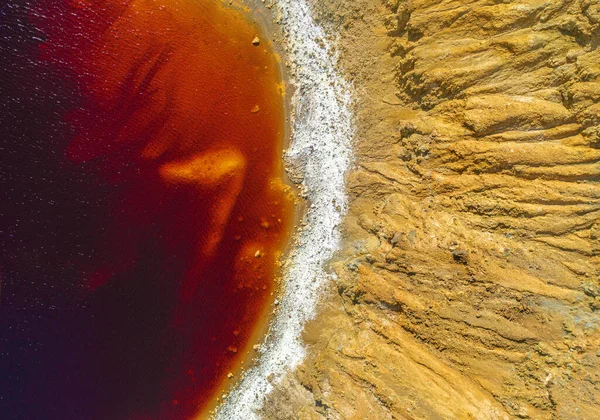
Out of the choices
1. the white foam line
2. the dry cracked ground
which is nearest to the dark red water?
the white foam line

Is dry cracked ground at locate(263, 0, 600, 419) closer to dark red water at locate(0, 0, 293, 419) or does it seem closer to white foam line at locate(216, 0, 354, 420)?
white foam line at locate(216, 0, 354, 420)

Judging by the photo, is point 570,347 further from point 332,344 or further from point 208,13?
point 208,13

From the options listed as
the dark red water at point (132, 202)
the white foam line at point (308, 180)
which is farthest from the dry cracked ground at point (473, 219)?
the dark red water at point (132, 202)

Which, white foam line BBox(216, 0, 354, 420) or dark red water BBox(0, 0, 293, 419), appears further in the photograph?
dark red water BBox(0, 0, 293, 419)

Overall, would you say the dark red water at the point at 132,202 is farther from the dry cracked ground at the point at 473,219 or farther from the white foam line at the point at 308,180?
the dry cracked ground at the point at 473,219

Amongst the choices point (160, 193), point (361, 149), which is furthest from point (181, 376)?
point (361, 149)

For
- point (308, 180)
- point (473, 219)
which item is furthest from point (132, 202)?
point (473, 219)

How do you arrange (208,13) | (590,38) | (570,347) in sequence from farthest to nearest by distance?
(208,13)
(570,347)
(590,38)
